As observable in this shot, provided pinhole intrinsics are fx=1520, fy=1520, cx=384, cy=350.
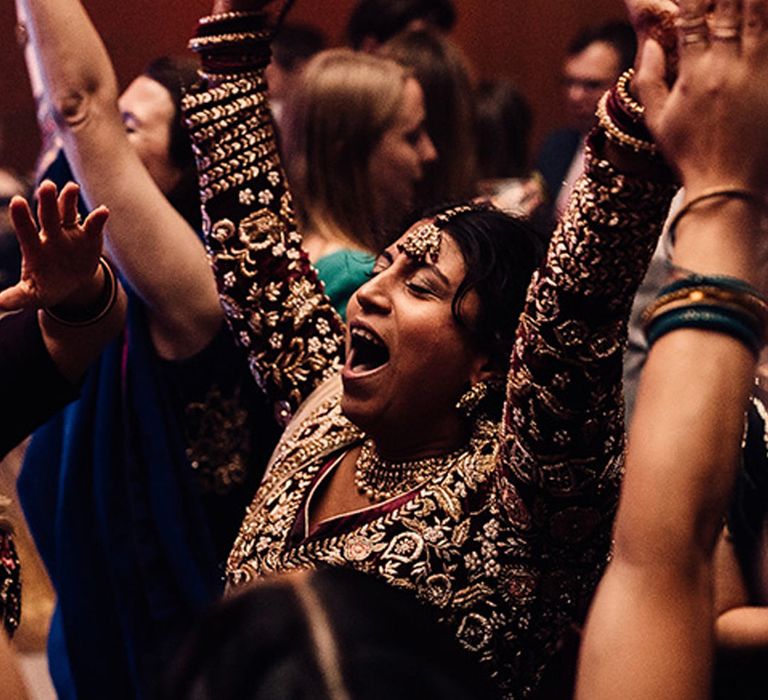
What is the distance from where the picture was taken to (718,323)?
0.87 meters

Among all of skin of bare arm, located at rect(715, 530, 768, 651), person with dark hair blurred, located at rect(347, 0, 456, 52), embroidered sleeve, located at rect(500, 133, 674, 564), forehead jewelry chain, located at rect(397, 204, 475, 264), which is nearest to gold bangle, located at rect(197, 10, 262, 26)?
forehead jewelry chain, located at rect(397, 204, 475, 264)

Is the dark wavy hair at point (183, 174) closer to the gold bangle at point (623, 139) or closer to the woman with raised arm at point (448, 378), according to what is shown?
the woman with raised arm at point (448, 378)

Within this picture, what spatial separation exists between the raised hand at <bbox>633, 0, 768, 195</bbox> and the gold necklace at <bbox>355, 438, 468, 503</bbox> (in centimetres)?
69

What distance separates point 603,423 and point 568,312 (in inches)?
5.0

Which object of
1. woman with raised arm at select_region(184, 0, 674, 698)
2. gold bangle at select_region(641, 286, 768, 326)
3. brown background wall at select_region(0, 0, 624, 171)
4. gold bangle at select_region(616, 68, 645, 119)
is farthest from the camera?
brown background wall at select_region(0, 0, 624, 171)

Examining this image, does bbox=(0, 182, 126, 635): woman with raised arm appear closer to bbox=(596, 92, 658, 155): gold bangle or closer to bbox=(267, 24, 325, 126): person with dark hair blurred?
bbox=(596, 92, 658, 155): gold bangle

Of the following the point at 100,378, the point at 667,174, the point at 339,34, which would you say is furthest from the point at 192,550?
the point at 339,34

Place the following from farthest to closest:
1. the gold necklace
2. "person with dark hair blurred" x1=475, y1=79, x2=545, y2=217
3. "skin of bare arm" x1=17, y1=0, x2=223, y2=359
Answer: "person with dark hair blurred" x1=475, y1=79, x2=545, y2=217
"skin of bare arm" x1=17, y1=0, x2=223, y2=359
the gold necklace

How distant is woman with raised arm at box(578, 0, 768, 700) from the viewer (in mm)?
867

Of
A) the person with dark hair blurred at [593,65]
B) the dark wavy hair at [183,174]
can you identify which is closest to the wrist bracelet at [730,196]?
the dark wavy hair at [183,174]

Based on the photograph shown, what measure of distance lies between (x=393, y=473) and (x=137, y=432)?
0.79 m

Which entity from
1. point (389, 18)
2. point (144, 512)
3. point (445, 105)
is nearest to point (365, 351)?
point (144, 512)

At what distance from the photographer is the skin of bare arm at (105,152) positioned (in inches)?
80.9

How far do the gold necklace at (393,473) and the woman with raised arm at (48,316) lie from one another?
1.10 ft
